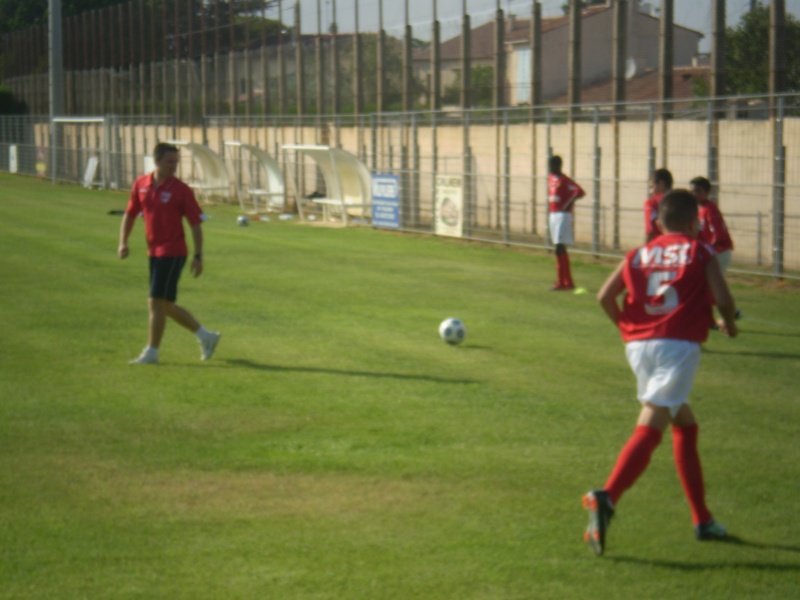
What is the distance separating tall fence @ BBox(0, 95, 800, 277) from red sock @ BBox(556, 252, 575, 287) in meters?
3.28

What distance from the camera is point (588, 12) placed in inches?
1066

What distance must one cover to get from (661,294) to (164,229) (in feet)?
20.4

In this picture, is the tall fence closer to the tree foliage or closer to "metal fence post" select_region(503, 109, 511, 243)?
"metal fence post" select_region(503, 109, 511, 243)

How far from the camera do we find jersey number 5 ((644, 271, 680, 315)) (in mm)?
6031

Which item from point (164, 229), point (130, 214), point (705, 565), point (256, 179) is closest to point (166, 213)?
point (164, 229)

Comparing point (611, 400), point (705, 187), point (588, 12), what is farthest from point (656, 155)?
point (611, 400)

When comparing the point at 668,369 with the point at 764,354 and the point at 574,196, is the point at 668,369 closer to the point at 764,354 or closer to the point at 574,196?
the point at 764,354

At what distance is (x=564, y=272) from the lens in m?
17.7

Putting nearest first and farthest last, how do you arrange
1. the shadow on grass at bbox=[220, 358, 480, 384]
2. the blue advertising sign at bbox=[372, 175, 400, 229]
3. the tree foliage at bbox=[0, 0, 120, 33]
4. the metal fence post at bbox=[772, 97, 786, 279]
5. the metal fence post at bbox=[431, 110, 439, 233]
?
the shadow on grass at bbox=[220, 358, 480, 384] < the metal fence post at bbox=[772, 97, 786, 279] < the metal fence post at bbox=[431, 110, 439, 233] < the blue advertising sign at bbox=[372, 175, 400, 229] < the tree foliage at bbox=[0, 0, 120, 33]

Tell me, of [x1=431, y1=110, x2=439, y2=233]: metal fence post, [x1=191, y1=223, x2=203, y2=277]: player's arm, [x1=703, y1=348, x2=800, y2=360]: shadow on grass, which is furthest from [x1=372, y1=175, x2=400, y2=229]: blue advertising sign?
[x1=191, y1=223, x2=203, y2=277]: player's arm

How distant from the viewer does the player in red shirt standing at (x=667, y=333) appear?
593 centimetres

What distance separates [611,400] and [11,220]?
941 inches

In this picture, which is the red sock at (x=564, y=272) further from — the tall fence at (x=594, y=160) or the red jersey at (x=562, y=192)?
the tall fence at (x=594, y=160)

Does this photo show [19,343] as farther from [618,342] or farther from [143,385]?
[618,342]
